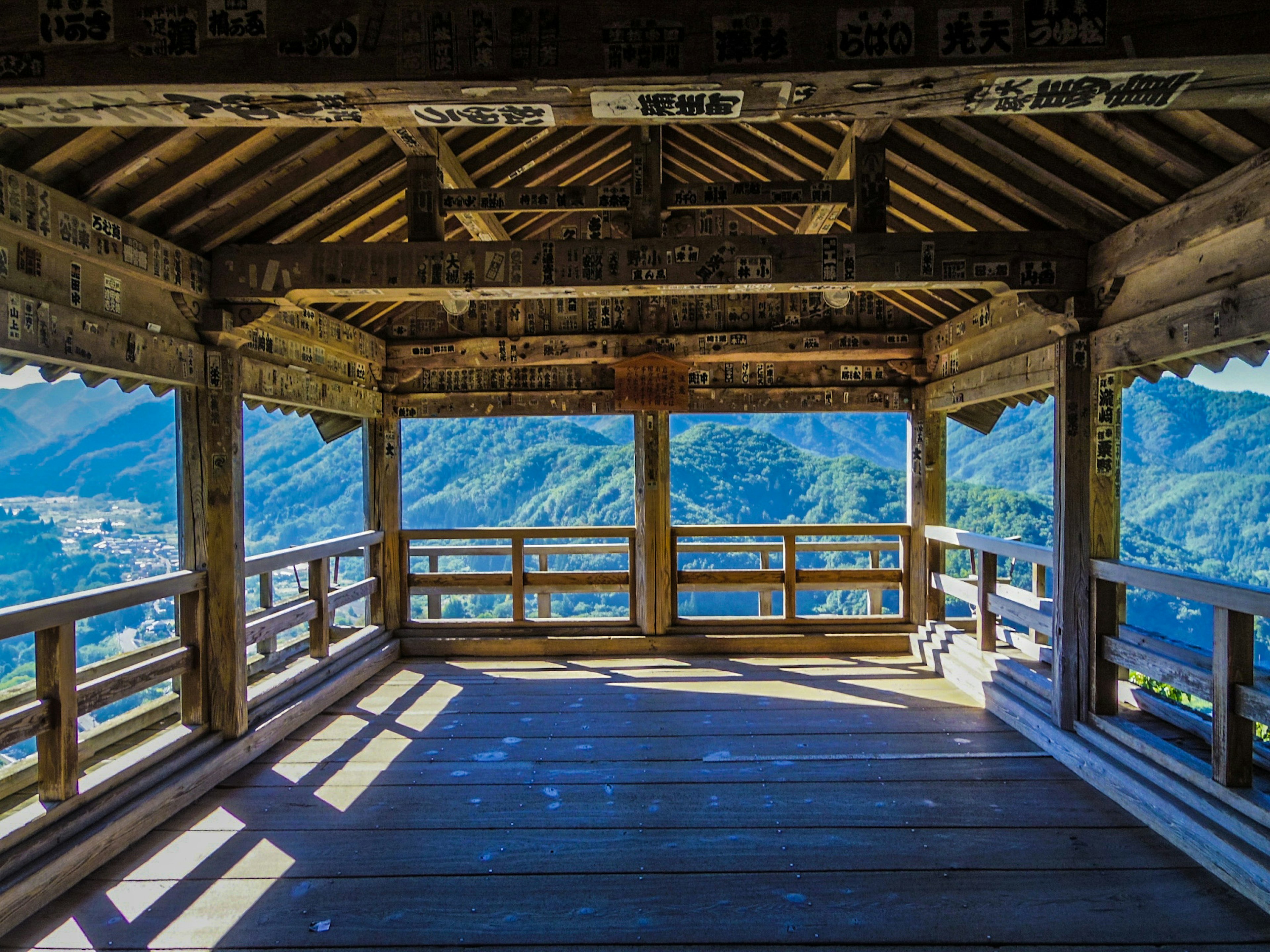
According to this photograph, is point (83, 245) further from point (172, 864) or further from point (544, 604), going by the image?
point (544, 604)

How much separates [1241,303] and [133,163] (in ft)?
17.0

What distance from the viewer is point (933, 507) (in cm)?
639

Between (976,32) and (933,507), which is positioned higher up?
(976,32)

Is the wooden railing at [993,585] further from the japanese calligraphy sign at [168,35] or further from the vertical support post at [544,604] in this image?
the japanese calligraphy sign at [168,35]

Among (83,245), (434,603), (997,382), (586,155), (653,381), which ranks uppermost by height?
(586,155)

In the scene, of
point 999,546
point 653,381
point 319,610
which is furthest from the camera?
point 653,381

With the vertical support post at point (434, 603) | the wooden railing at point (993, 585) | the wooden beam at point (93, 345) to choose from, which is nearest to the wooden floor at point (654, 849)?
the wooden railing at point (993, 585)

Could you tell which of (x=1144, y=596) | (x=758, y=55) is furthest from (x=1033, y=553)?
(x=1144, y=596)

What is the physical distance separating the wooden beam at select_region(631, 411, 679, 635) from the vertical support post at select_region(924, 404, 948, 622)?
2464 mm

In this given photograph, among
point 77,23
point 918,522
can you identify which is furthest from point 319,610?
point 918,522

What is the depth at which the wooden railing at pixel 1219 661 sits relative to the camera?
2.95 metres

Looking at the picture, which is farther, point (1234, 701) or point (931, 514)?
point (931, 514)

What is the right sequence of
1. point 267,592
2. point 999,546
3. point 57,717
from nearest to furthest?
point 57,717, point 999,546, point 267,592

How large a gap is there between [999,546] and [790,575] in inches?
77.8
